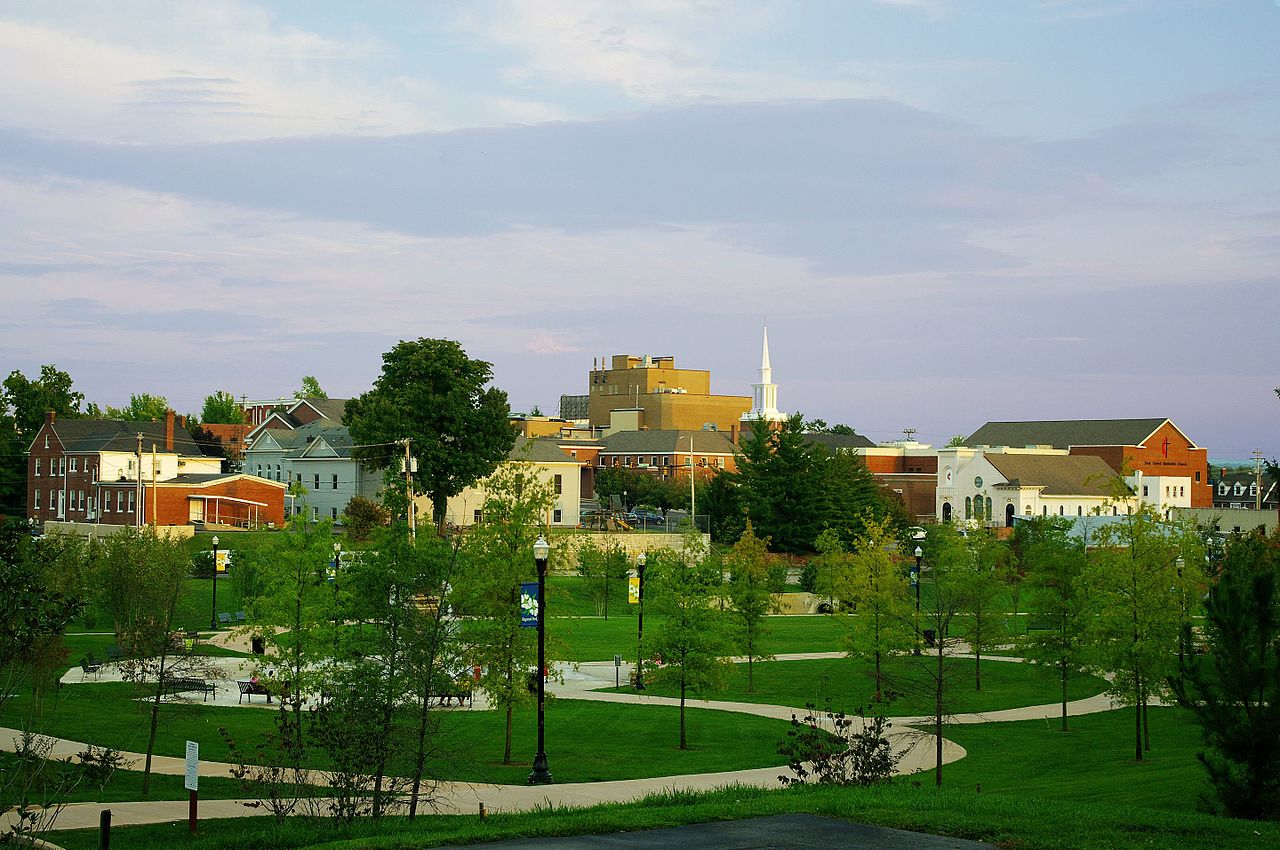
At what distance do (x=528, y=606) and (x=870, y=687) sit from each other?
17216 millimetres

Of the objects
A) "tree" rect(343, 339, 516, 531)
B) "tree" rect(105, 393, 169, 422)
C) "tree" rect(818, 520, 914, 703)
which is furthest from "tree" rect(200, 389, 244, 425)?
"tree" rect(818, 520, 914, 703)

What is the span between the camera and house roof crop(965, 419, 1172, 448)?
14325cm

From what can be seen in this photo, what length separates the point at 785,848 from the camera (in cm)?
1527

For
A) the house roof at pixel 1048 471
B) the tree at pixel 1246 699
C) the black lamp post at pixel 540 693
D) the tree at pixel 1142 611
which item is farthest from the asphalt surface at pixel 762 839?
the house roof at pixel 1048 471

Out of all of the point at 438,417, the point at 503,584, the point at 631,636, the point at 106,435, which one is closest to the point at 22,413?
the point at 106,435

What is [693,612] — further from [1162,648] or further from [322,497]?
[322,497]

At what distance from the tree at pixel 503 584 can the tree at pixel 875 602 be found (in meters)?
10.0

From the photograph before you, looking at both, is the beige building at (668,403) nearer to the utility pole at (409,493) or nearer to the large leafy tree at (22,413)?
the large leafy tree at (22,413)

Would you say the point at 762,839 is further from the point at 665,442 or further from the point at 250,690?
the point at 665,442

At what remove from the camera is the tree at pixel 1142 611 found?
32.2m

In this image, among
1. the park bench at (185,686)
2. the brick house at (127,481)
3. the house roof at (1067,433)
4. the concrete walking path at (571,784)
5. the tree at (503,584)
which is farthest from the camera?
the house roof at (1067,433)

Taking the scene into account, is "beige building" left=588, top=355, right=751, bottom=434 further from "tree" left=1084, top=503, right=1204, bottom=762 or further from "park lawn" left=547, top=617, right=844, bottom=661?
"tree" left=1084, top=503, right=1204, bottom=762

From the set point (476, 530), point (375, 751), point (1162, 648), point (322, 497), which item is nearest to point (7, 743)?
point (476, 530)

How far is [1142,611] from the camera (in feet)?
107
